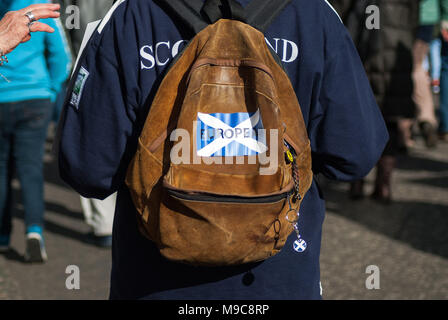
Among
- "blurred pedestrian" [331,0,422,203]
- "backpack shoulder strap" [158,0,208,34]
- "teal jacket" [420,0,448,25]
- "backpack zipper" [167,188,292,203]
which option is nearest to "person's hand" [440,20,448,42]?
"blurred pedestrian" [331,0,422,203]

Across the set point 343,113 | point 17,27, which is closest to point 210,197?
point 343,113

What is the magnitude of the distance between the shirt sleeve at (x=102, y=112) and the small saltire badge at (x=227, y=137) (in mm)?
330

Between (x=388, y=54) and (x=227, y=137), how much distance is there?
487 centimetres

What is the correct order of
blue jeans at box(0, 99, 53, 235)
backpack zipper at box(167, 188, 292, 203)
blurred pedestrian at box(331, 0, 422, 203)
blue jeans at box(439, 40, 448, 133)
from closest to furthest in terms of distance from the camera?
backpack zipper at box(167, 188, 292, 203)
blue jeans at box(0, 99, 53, 235)
blurred pedestrian at box(331, 0, 422, 203)
blue jeans at box(439, 40, 448, 133)

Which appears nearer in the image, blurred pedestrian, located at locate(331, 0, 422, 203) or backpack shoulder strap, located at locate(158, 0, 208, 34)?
backpack shoulder strap, located at locate(158, 0, 208, 34)

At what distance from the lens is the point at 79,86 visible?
2113mm

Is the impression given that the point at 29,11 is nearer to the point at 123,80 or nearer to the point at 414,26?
the point at 123,80

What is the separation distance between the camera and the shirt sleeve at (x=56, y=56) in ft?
16.3

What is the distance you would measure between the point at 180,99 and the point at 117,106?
0.75 ft

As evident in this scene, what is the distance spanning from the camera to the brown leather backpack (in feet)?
5.98

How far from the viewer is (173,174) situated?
6.03ft

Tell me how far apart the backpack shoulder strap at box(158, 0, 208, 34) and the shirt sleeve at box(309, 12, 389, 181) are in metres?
0.41

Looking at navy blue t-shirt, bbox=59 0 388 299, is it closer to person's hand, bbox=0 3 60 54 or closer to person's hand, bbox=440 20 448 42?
person's hand, bbox=0 3 60 54

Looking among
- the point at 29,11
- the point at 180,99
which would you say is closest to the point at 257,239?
the point at 180,99
